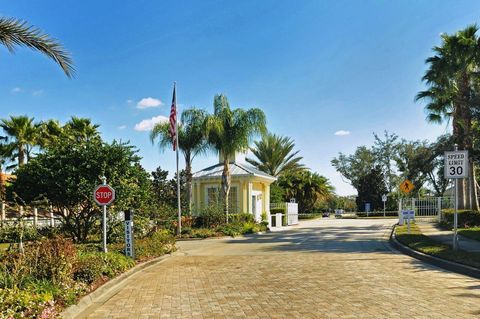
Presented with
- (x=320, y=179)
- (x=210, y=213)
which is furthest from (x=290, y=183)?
(x=210, y=213)

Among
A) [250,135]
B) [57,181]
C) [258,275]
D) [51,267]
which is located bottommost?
[258,275]

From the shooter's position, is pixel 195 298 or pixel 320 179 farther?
pixel 320 179

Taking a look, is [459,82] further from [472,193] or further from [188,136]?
[188,136]

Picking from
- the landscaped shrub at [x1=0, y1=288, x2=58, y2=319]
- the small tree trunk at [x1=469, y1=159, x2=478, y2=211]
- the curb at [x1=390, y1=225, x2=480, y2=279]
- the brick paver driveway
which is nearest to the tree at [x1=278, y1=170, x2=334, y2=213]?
the small tree trunk at [x1=469, y1=159, x2=478, y2=211]

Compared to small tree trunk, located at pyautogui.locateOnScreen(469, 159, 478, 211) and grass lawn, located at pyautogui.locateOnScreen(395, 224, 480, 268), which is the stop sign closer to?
grass lawn, located at pyautogui.locateOnScreen(395, 224, 480, 268)

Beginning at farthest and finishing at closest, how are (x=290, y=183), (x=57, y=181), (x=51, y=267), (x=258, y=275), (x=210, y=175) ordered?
(x=290, y=183)
(x=210, y=175)
(x=57, y=181)
(x=258, y=275)
(x=51, y=267)

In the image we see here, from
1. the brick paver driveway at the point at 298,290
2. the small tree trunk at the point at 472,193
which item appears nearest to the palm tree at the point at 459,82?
the small tree trunk at the point at 472,193

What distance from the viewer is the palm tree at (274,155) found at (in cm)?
4988

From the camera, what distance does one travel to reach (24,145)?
1292 inches

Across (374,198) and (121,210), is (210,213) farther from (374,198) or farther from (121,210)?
(374,198)

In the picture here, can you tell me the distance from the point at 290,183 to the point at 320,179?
4.31 meters

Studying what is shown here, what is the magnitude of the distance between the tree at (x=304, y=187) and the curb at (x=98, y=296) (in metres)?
43.0

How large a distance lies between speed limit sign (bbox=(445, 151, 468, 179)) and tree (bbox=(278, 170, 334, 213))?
41.2 m

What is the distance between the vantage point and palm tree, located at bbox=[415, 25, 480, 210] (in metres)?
22.4
